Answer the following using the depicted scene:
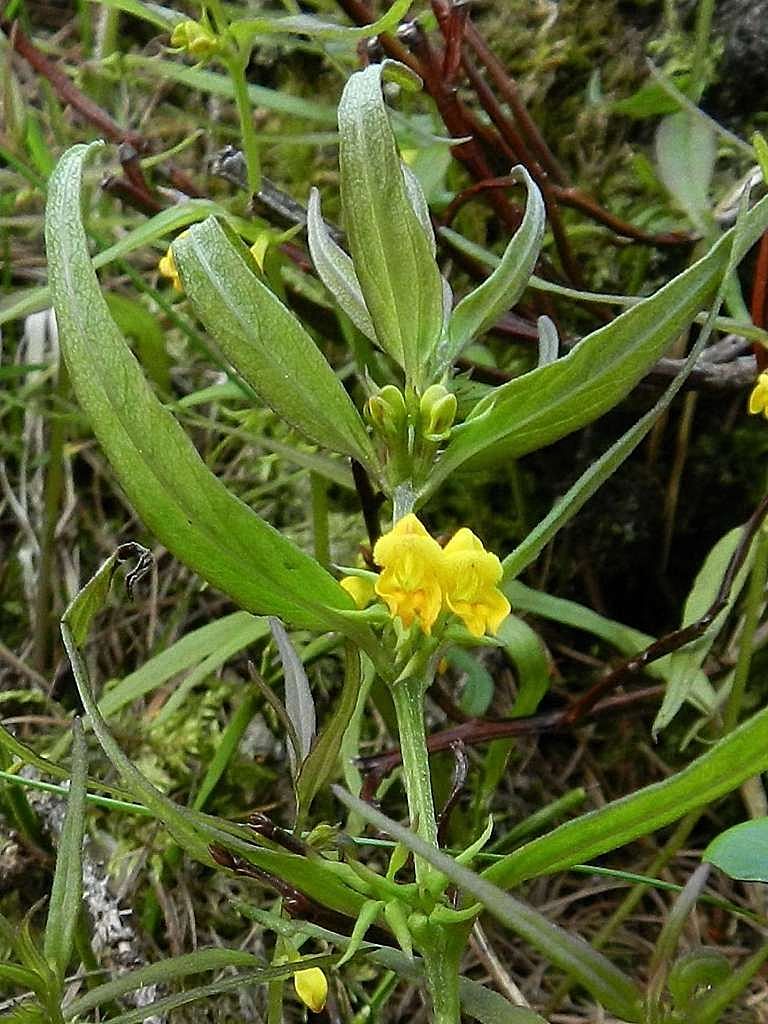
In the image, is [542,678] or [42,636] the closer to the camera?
[542,678]

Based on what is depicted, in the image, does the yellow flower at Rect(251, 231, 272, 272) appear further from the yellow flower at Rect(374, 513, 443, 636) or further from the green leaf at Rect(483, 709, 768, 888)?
the green leaf at Rect(483, 709, 768, 888)

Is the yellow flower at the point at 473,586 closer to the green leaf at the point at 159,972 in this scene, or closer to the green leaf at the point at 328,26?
the green leaf at the point at 159,972

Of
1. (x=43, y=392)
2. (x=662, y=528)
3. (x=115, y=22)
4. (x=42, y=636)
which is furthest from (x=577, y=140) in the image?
(x=42, y=636)

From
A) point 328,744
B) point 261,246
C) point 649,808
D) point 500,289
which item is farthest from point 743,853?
point 261,246

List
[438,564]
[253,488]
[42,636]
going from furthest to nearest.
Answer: [253,488] → [42,636] → [438,564]

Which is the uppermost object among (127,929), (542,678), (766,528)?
(766,528)

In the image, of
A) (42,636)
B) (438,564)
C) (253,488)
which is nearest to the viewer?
(438,564)

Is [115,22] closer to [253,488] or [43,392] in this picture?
[43,392]
